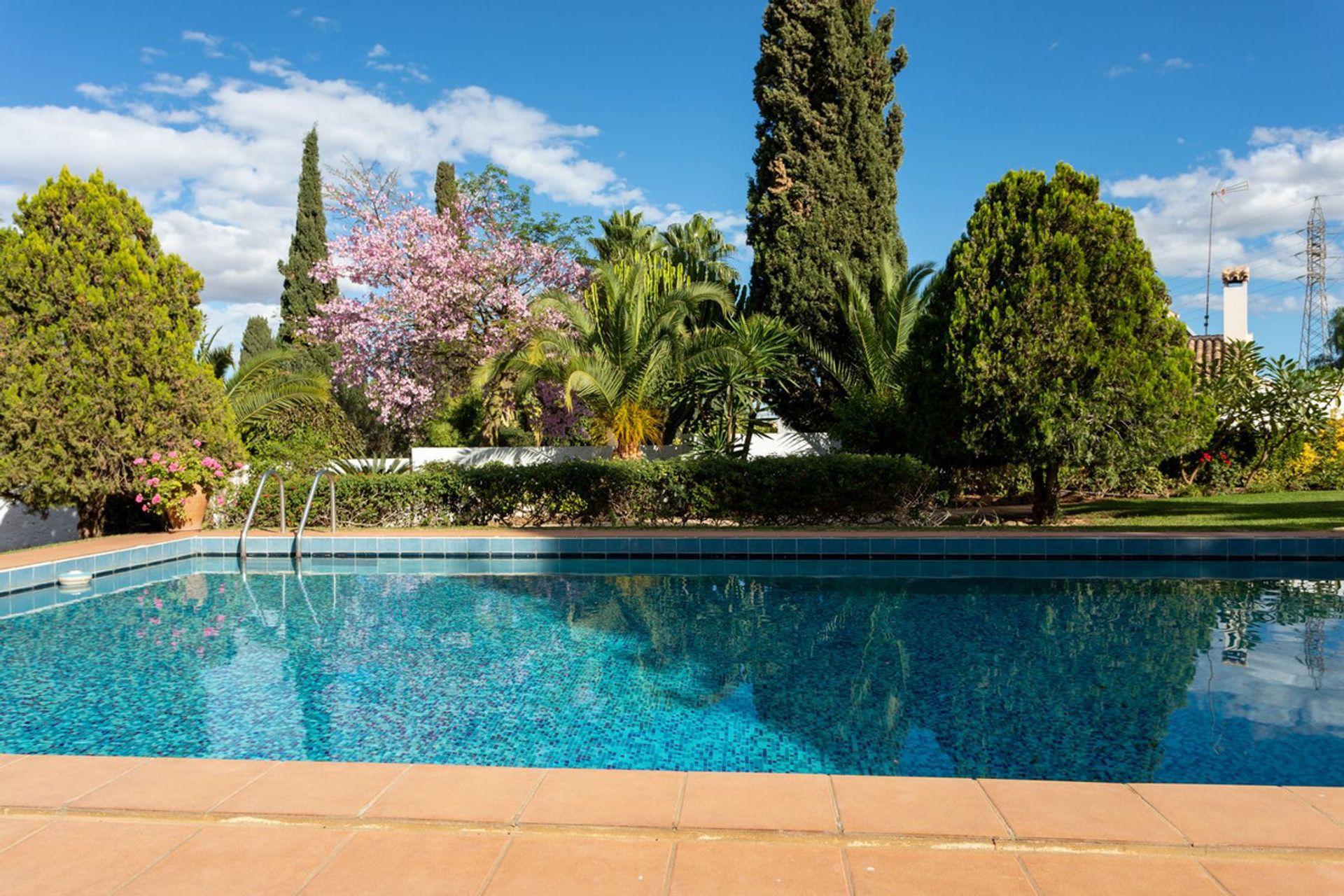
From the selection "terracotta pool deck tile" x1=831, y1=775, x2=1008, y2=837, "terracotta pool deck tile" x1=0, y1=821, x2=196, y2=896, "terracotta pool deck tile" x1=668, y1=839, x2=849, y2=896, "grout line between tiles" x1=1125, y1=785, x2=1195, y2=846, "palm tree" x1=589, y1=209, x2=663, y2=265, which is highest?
"palm tree" x1=589, y1=209, x2=663, y2=265

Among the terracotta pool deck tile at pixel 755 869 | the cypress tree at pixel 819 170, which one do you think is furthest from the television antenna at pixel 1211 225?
the terracotta pool deck tile at pixel 755 869

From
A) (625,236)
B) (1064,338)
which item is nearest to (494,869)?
(1064,338)

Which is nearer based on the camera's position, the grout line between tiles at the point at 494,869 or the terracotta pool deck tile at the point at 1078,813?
the grout line between tiles at the point at 494,869

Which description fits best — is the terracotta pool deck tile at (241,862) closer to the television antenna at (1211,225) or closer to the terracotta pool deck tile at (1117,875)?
the terracotta pool deck tile at (1117,875)

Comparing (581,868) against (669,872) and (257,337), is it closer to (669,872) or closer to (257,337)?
(669,872)

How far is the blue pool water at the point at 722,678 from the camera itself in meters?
4.60

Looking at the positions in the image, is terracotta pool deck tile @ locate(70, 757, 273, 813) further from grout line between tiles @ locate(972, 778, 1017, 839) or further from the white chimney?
the white chimney

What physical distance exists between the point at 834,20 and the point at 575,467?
36.6 feet

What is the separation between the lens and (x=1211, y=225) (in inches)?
1013

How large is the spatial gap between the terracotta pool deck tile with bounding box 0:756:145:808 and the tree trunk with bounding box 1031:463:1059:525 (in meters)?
10.7

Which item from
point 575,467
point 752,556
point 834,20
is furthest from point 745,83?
point 752,556

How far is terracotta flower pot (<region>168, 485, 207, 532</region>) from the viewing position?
12031 mm

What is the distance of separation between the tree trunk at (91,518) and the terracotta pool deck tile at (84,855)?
10416mm

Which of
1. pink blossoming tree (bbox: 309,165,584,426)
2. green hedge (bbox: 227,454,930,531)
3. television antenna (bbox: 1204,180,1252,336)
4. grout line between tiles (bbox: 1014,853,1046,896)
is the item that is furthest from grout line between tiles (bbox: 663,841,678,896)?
television antenna (bbox: 1204,180,1252,336)
